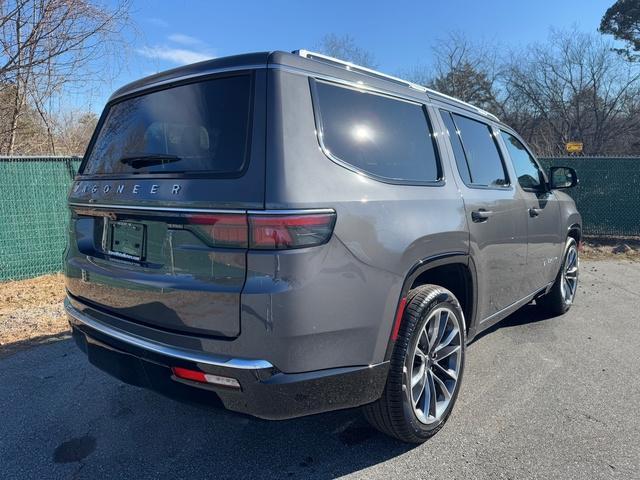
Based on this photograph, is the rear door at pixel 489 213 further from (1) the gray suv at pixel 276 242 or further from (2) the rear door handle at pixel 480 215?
(1) the gray suv at pixel 276 242

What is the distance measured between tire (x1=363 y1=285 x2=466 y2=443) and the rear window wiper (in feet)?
4.68

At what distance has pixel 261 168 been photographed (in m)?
2.00

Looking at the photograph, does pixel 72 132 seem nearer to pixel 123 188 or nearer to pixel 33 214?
pixel 33 214

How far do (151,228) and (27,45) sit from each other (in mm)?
6739

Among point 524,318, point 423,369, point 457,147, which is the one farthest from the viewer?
point 524,318

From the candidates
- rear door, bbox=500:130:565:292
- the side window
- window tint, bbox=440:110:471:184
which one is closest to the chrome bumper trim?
window tint, bbox=440:110:471:184

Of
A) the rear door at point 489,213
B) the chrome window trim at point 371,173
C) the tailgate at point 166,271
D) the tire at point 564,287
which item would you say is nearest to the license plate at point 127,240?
the tailgate at point 166,271

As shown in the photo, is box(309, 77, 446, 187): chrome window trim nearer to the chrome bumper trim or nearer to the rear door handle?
the rear door handle

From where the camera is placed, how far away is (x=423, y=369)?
2.72 meters

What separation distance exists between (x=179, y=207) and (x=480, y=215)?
2.01m

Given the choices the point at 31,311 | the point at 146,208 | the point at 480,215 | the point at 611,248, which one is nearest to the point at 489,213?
the point at 480,215

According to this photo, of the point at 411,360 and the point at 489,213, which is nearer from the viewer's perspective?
the point at 411,360

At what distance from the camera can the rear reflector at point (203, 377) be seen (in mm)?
2049

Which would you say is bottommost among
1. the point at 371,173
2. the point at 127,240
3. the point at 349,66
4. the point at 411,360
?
the point at 411,360
